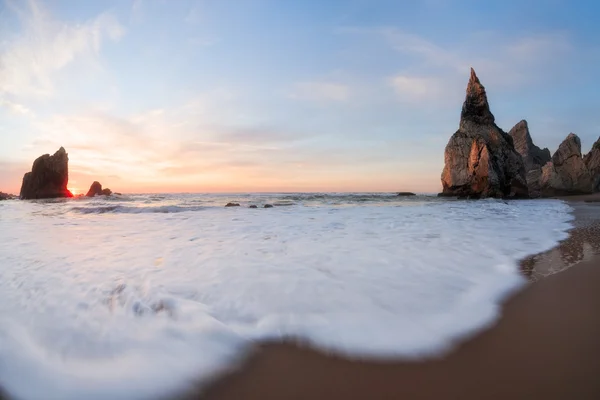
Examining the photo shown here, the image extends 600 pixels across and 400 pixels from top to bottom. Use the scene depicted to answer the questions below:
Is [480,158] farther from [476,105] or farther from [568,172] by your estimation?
[568,172]

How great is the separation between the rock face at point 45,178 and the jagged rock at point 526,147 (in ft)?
245

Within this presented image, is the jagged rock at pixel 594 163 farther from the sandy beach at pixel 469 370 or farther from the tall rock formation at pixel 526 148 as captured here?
the sandy beach at pixel 469 370

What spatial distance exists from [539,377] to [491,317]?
0.85 meters

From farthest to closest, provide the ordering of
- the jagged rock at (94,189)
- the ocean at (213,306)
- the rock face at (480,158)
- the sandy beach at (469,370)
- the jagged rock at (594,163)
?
1. the jagged rock at (94,189)
2. the jagged rock at (594,163)
3. the rock face at (480,158)
4. the ocean at (213,306)
5. the sandy beach at (469,370)

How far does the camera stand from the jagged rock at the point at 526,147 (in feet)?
165

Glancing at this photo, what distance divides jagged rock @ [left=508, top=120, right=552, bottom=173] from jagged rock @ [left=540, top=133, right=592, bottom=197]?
13551mm

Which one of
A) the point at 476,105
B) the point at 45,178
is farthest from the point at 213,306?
the point at 45,178

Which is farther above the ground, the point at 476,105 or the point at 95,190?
the point at 476,105

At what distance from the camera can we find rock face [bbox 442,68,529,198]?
30.9 meters

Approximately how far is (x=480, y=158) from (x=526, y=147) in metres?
27.6

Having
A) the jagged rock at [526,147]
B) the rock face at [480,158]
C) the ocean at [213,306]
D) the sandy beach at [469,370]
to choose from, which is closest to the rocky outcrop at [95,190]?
the ocean at [213,306]

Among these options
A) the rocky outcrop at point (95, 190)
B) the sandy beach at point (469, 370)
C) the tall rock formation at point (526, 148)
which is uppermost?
the tall rock formation at point (526, 148)

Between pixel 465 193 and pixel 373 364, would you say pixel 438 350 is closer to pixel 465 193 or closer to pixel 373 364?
pixel 373 364

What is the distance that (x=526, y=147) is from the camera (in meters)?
50.3
